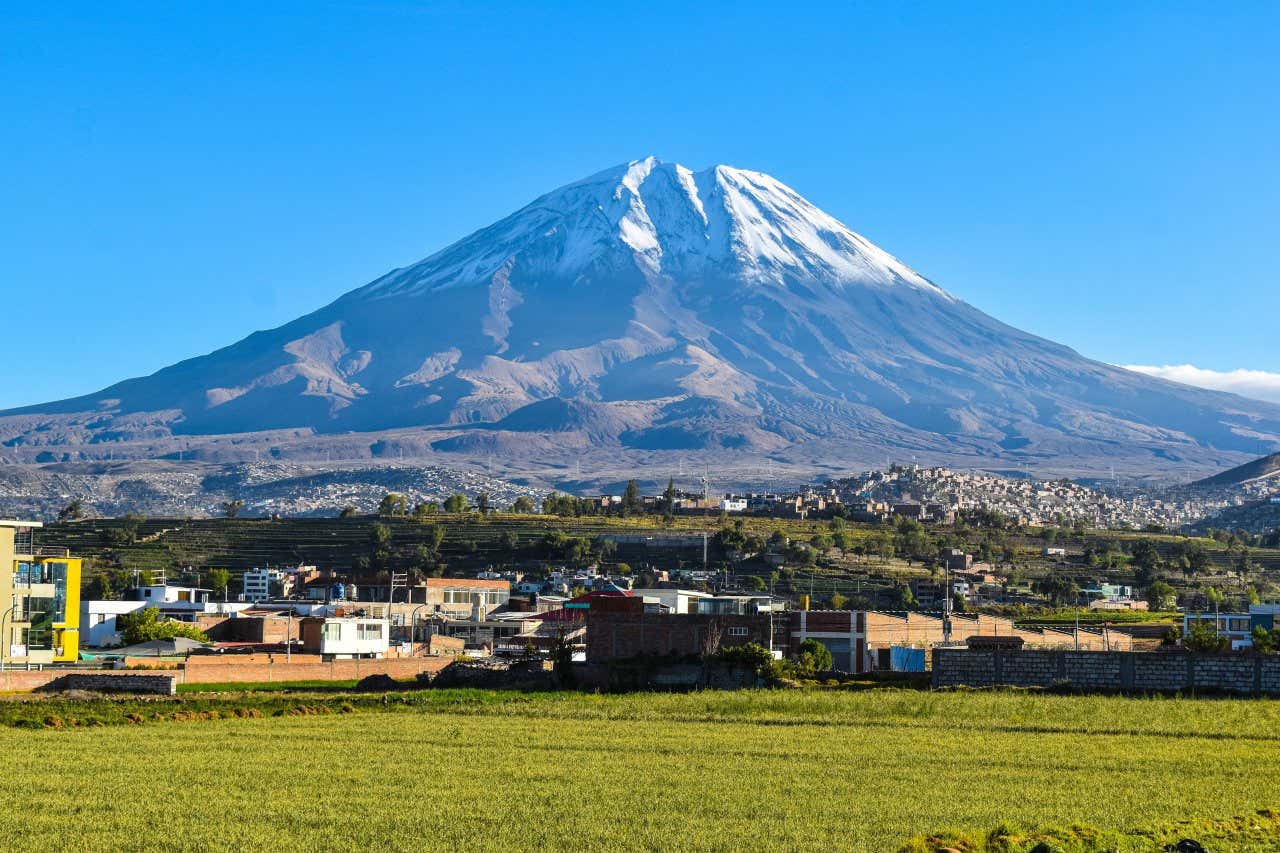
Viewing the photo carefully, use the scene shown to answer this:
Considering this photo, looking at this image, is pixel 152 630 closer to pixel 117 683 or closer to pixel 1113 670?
pixel 117 683

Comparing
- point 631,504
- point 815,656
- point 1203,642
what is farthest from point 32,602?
point 631,504

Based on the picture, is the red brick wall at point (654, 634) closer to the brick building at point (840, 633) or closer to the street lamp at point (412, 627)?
the brick building at point (840, 633)

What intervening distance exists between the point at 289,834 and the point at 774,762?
33.2 feet

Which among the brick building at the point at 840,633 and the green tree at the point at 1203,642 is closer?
the green tree at the point at 1203,642

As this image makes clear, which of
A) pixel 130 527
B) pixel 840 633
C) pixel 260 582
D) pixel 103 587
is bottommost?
pixel 840 633

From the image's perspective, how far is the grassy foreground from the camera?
71.4ft

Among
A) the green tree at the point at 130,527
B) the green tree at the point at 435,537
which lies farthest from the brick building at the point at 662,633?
the green tree at the point at 130,527

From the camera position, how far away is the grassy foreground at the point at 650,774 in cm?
2175

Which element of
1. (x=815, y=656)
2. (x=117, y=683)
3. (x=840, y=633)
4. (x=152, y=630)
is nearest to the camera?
(x=117, y=683)

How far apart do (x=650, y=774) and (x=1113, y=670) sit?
20.4m

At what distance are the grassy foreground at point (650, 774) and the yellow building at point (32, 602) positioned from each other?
14776 mm

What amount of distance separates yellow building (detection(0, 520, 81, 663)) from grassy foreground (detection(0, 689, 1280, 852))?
1478 centimetres

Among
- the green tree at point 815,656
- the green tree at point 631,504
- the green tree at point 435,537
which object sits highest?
the green tree at point 631,504

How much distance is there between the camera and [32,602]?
55094mm
